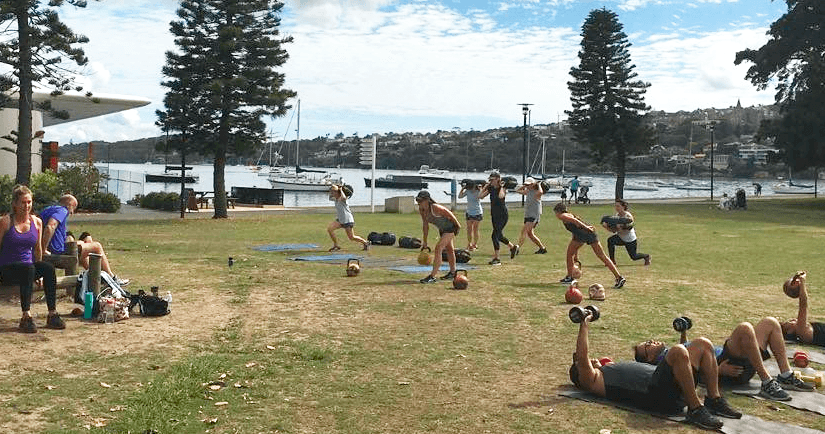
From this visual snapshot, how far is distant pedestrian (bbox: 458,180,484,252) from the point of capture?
55.6 feet

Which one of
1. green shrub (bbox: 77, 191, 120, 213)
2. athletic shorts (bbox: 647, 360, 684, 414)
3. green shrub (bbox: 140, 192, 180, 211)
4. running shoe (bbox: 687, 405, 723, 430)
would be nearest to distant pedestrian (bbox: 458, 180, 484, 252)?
athletic shorts (bbox: 647, 360, 684, 414)

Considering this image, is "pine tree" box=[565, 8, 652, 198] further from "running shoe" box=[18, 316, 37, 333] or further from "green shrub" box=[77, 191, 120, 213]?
"running shoe" box=[18, 316, 37, 333]

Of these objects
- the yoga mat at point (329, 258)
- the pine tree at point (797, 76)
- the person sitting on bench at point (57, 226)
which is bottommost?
the yoga mat at point (329, 258)

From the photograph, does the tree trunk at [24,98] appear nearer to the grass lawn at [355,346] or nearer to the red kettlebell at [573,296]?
the grass lawn at [355,346]

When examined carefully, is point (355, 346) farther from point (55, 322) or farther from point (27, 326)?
point (27, 326)

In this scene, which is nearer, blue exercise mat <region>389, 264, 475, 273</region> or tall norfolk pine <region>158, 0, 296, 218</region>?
blue exercise mat <region>389, 264, 475, 273</region>

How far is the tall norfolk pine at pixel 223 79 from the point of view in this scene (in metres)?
26.9

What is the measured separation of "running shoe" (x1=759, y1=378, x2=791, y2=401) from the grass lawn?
12 cm

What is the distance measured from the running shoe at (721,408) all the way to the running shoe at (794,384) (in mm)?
1092

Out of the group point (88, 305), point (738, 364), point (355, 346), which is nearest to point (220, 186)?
Answer: point (88, 305)

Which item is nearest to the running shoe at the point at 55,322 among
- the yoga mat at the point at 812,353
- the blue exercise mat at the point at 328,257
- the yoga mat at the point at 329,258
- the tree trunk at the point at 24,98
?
the yoga mat at the point at 329,258

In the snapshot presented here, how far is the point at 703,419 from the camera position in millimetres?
5594

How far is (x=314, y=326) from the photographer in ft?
29.3

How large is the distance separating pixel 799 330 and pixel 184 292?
808 centimetres
